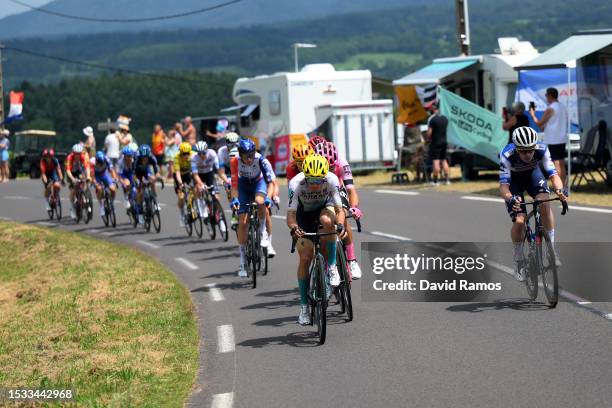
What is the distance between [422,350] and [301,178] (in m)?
1.95

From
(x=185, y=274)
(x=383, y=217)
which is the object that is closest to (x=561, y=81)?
(x=383, y=217)

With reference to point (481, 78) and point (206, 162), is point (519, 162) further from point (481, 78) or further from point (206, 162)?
point (481, 78)

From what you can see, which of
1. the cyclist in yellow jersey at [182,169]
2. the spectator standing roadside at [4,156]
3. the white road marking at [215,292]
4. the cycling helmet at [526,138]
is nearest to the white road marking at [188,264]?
the white road marking at [215,292]

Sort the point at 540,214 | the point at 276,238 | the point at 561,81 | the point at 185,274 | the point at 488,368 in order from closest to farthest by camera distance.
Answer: the point at 488,368 → the point at 540,214 → the point at 185,274 → the point at 276,238 → the point at 561,81

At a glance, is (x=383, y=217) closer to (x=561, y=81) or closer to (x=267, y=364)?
(x=561, y=81)

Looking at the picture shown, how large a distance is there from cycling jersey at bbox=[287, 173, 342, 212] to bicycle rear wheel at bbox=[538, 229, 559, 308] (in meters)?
2.02

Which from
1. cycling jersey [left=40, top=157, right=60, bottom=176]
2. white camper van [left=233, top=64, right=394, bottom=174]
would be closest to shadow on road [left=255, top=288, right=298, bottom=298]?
cycling jersey [left=40, top=157, right=60, bottom=176]

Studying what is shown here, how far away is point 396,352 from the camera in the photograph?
379 inches

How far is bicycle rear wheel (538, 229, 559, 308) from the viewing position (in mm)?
11023

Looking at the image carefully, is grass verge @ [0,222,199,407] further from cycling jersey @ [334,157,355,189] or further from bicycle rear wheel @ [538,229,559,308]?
bicycle rear wheel @ [538,229,559,308]

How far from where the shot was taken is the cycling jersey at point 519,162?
11.8 m

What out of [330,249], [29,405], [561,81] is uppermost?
[561,81]

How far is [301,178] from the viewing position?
1062cm

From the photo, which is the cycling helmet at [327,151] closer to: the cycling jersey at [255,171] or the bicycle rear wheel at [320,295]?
the bicycle rear wheel at [320,295]
